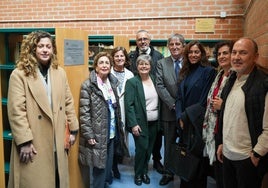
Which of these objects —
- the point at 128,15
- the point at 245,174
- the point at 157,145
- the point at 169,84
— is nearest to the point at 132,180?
the point at 157,145

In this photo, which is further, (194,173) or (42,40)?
(194,173)

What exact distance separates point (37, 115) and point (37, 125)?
0.25 feet

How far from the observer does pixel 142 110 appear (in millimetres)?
2840

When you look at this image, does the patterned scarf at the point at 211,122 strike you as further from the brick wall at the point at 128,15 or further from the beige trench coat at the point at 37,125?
the brick wall at the point at 128,15

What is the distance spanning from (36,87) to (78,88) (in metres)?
0.58

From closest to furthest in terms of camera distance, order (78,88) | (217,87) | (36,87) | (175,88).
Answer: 1. (36,87)
2. (217,87)
3. (78,88)
4. (175,88)

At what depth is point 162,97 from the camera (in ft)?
9.27

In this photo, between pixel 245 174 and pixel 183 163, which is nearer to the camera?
pixel 245 174

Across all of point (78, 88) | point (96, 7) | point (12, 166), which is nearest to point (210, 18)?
point (96, 7)

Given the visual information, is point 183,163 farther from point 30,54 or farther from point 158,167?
point 30,54

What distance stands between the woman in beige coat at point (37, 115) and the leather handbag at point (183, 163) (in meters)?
1.04

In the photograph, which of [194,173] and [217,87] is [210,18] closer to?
[217,87]

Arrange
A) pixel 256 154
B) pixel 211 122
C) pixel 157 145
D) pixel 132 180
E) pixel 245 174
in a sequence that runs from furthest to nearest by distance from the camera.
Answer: pixel 157 145 < pixel 132 180 < pixel 211 122 < pixel 245 174 < pixel 256 154

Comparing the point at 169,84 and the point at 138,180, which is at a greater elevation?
the point at 169,84
